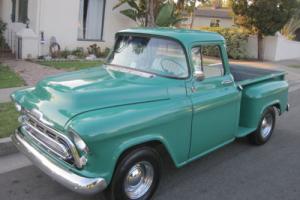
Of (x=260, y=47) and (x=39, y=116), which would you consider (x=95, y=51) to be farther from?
(x=39, y=116)

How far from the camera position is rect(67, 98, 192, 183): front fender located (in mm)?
3486

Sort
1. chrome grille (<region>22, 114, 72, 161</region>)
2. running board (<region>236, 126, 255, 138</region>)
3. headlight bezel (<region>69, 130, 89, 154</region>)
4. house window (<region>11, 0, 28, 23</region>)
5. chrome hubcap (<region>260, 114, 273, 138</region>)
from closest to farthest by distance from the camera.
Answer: headlight bezel (<region>69, 130, 89, 154</region>) < chrome grille (<region>22, 114, 72, 161</region>) < running board (<region>236, 126, 255, 138</region>) < chrome hubcap (<region>260, 114, 273, 138</region>) < house window (<region>11, 0, 28, 23</region>)

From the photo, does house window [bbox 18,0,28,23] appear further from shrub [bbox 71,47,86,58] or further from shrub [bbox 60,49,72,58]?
shrub [bbox 71,47,86,58]

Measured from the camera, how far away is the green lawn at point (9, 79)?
849 cm

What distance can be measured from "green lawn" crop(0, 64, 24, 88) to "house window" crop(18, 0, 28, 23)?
4314mm

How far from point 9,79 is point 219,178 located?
604cm

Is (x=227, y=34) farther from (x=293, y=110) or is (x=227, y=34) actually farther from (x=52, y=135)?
(x=52, y=135)

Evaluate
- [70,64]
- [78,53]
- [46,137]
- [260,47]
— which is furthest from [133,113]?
[260,47]

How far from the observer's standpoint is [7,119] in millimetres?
6016

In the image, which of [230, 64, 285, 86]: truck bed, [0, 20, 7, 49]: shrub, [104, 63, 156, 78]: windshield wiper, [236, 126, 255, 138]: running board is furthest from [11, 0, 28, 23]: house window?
[236, 126, 255, 138]: running board

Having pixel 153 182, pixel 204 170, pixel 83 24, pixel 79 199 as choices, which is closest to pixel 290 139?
pixel 204 170

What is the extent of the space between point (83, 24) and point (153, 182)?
11.3 m

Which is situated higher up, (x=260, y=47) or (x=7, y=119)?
(x=260, y=47)

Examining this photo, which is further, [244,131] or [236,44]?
[236,44]
